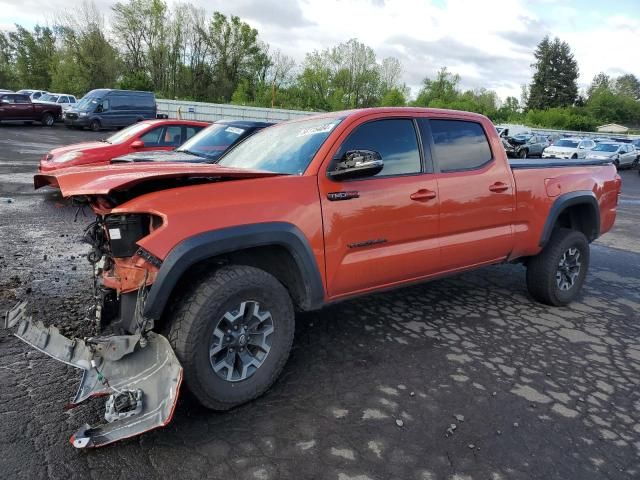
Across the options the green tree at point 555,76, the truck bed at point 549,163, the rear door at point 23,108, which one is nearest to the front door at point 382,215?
the truck bed at point 549,163

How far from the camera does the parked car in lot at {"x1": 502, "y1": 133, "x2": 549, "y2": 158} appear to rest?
27500 millimetres

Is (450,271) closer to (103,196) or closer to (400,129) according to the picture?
(400,129)

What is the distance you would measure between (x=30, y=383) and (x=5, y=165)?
474 inches

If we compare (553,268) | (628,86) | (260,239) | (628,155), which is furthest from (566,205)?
(628,86)

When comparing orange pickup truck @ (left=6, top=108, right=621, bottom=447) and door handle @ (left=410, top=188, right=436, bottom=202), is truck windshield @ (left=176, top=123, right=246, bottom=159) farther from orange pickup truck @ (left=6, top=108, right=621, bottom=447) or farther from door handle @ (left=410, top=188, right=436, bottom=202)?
door handle @ (left=410, top=188, right=436, bottom=202)

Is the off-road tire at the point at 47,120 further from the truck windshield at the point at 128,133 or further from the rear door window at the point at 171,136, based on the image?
the rear door window at the point at 171,136

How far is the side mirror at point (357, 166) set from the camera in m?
3.11

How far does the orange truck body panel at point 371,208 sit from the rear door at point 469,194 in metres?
0.01

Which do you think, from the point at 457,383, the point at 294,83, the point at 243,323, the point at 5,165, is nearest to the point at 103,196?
the point at 243,323

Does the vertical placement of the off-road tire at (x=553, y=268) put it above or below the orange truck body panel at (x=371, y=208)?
below

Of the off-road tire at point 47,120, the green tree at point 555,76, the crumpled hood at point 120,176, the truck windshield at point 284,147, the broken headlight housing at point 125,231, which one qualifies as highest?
the green tree at point 555,76

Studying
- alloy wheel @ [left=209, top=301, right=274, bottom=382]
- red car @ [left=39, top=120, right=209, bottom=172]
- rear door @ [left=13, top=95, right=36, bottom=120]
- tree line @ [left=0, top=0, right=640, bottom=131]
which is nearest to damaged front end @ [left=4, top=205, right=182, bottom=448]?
alloy wheel @ [left=209, top=301, right=274, bottom=382]

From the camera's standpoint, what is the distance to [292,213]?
3.00m

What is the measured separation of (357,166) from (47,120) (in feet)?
92.4
